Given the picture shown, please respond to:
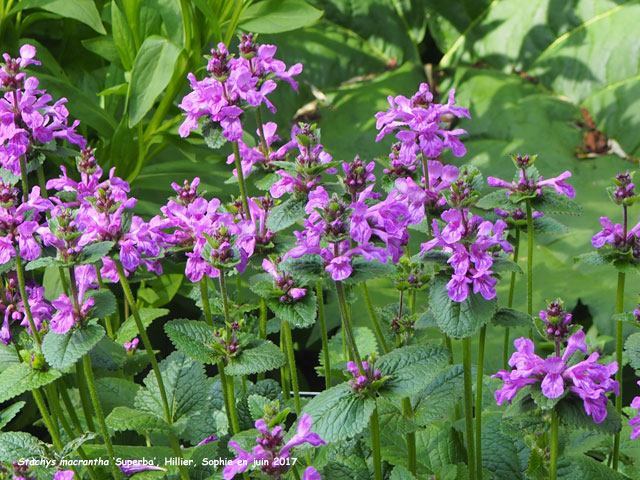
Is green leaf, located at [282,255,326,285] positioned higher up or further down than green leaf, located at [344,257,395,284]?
higher up

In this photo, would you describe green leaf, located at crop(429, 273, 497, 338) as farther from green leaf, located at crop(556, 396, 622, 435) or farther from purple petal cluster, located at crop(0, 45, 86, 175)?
purple petal cluster, located at crop(0, 45, 86, 175)

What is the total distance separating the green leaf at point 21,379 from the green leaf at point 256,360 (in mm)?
200

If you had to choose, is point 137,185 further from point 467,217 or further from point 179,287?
point 467,217

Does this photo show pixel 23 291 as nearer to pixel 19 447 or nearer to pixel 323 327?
pixel 19 447

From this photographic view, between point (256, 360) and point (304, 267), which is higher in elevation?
point (304, 267)

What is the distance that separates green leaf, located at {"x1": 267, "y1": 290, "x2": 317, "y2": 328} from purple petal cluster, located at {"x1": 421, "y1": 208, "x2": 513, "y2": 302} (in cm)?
18

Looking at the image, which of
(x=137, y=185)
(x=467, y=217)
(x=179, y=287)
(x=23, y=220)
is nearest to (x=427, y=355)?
(x=467, y=217)

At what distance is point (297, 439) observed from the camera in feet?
2.31

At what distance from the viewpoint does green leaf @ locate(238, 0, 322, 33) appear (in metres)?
1.66

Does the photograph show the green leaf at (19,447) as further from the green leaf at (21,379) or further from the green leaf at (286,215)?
the green leaf at (286,215)

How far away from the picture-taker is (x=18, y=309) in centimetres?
101

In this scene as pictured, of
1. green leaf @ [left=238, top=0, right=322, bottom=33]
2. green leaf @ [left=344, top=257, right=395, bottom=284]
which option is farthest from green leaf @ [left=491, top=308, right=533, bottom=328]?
green leaf @ [left=238, top=0, right=322, bottom=33]

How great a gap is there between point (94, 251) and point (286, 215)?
0.20 meters

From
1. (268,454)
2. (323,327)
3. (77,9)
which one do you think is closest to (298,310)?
(323,327)
